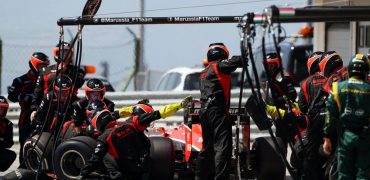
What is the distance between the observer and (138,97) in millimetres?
18500

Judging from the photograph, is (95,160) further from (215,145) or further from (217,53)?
(217,53)

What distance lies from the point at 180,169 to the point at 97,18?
7.29 feet

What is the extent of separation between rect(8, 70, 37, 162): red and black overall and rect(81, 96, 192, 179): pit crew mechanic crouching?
245 cm

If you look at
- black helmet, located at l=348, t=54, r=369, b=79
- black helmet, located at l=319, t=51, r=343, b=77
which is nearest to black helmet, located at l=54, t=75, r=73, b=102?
black helmet, located at l=319, t=51, r=343, b=77

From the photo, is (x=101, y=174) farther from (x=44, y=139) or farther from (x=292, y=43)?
(x=292, y=43)

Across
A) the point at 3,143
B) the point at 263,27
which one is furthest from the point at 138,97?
the point at 263,27

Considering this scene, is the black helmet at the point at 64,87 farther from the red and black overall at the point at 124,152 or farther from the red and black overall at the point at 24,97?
the red and black overall at the point at 124,152

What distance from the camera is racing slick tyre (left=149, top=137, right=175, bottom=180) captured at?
11.7 metres

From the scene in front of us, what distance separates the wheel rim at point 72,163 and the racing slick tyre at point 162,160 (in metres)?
0.86

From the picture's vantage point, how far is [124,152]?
11242 mm

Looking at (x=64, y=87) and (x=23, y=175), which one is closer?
(x=23, y=175)

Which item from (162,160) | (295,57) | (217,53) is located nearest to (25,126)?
(162,160)

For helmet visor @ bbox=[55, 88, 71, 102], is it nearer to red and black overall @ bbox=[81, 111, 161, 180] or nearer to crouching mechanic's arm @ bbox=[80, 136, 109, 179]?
red and black overall @ bbox=[81, 111, 161, 180]

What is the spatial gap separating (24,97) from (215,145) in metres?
3.54
